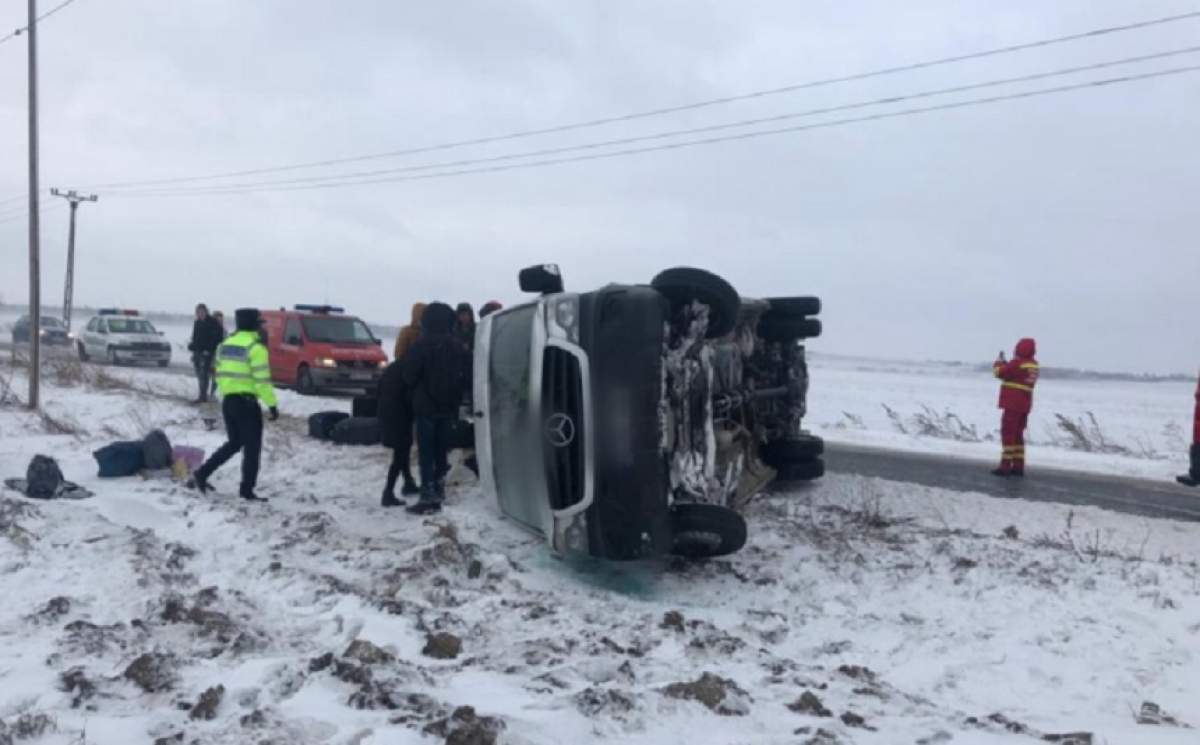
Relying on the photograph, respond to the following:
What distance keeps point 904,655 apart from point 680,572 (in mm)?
1778

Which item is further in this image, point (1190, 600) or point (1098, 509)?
point (1098, 509)

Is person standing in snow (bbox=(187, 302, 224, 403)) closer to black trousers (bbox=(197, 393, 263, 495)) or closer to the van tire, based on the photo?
black trousers (bbox=(197, 393, 263, 495))

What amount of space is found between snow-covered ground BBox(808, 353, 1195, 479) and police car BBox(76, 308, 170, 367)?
18449 mm

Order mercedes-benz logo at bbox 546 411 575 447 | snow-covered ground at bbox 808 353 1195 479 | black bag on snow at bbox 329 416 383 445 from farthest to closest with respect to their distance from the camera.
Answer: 1. snow-covered ground at bbox 808 353 1195 479
2. black bag on snow at bbox 329 416 383 445
3. mercedes-benz logo at bbox 546 411 575 447

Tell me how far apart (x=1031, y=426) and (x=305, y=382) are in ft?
60.8

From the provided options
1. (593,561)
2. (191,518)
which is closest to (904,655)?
(593,561)

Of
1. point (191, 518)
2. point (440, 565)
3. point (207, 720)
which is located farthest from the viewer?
point (191, 518)

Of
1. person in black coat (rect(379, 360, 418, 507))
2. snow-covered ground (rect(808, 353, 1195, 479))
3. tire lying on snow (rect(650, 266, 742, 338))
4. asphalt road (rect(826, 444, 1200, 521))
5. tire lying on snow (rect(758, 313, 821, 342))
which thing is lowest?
snow-covered ground (rect(808, 353, 1195, 479))

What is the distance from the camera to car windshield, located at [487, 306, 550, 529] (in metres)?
6.25

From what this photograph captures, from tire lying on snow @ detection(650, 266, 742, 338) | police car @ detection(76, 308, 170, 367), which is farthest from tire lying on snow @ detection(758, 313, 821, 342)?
police car @ detection(76, 308, 170, 367)

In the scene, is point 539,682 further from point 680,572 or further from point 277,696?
point 680,572

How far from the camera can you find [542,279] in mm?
6855

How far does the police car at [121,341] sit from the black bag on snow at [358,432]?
19.7 metres

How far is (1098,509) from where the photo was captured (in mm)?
9633
